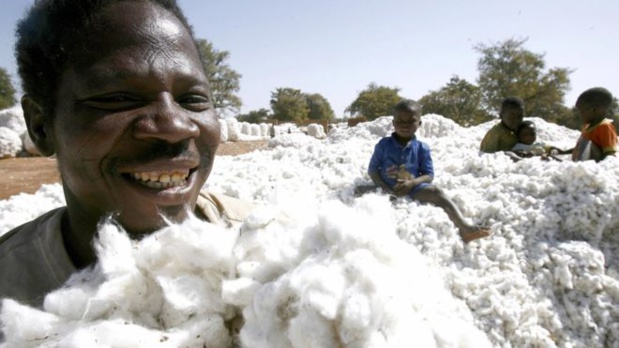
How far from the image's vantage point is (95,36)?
0.99 m

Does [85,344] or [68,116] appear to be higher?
[68,116]

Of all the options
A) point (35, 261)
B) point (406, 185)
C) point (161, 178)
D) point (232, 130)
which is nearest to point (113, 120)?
point (161, 178)

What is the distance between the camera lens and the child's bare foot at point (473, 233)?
2672 mm

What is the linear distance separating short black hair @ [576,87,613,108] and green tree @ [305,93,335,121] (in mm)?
32137

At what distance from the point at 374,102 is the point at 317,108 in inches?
410

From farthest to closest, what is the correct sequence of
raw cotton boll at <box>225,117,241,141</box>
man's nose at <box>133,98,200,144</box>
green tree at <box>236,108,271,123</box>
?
green tree at <box>236,108,271,123</box>, raw cotton boll at <box>225,117,241,141</box>, man's nose at <box>133,98,200,144</box>

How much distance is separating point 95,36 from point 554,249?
2.55 meters

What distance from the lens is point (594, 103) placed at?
464 centimetres

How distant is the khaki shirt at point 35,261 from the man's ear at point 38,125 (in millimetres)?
217

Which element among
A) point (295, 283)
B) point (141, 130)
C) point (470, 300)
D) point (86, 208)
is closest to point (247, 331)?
point (295, 283)

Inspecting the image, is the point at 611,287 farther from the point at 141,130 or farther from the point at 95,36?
the point at 95,36

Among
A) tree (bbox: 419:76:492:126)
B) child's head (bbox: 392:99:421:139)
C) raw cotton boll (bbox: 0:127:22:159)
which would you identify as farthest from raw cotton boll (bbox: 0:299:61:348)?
tree (bbox: 419:76:492:126)

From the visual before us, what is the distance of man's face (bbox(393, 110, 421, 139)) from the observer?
3811 mm

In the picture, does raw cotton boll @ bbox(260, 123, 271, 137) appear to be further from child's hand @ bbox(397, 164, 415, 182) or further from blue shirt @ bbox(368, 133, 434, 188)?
child's hand @ bbox(397, 164, 415, 182)
